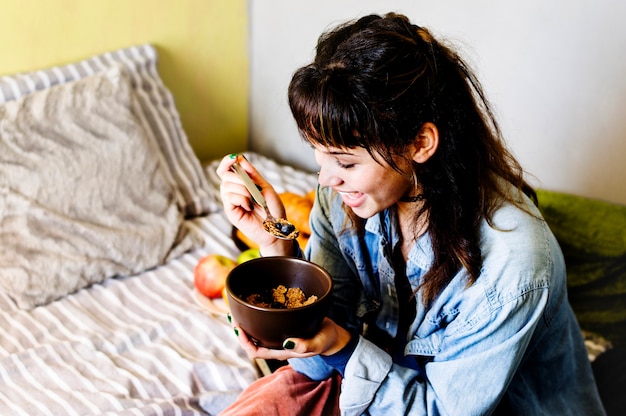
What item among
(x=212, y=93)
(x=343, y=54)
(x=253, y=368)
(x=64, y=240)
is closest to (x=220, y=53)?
(x=212, y=93)

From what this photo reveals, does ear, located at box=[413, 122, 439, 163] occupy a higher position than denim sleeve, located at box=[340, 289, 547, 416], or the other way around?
ear, located at box=[413, 122, 439, 163]

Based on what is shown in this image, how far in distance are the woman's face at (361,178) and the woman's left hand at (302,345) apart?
0.18m

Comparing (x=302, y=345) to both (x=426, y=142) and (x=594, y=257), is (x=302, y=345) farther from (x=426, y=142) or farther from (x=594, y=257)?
(x=594, y=257)

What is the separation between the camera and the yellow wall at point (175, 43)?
5.86 ft

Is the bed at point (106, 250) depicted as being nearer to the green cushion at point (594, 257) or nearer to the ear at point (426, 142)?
the ear at point (426, 142)

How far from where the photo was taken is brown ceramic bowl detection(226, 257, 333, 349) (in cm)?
91

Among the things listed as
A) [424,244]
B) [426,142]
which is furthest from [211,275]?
[426,142]

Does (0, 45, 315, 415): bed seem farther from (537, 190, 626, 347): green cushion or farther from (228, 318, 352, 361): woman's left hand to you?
(537, 190, 626, 347): green cushion

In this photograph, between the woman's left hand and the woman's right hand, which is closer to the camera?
the woman's left hand

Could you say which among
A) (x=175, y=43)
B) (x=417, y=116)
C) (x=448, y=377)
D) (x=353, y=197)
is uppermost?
(x=417, y=116)

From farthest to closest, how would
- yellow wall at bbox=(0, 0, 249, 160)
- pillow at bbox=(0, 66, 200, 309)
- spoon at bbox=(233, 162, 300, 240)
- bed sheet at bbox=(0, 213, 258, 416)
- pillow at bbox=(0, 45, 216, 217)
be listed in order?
1. pillow at bbox=(0, 45, 216, 217)
2. yellow wall at bbox=(0, 0, 249, 160)
3. pillow at bbox=(0, 66, 200, 309)
4. bed sheet at bbox=(0, 213, 258, 416)
5. spoon at bbox=(233, 162, 300, 240)

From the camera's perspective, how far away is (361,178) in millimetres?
973

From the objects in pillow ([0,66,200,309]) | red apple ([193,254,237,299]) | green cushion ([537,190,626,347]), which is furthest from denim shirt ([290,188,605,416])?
pillow ([0,66,200,309])

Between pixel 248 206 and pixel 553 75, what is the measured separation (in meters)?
0.96
